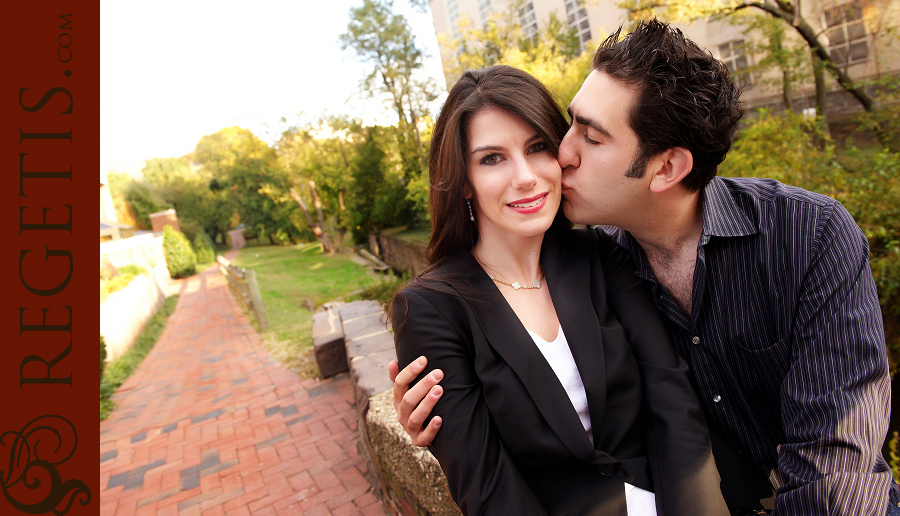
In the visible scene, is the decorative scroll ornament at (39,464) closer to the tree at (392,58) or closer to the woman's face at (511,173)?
the woman's face at (511,173)

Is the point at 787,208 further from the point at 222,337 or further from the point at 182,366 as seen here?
the point at 222,337

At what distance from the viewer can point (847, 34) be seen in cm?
1327

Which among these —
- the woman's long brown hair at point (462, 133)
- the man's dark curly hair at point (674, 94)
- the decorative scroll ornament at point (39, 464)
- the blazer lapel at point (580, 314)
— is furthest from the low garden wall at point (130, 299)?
the man's dark curly hair at point (674, 94)

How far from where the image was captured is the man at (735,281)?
4.47ft

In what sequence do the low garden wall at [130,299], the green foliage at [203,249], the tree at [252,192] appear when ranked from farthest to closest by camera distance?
the tree at [252,192]
the green foliage at [203,249]
the low garden wall at [130,299]

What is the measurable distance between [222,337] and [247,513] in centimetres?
804

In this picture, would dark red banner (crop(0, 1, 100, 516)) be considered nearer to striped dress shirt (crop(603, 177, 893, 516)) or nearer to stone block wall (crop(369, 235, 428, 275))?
striped dress shirt (crop(603, 177, 893, 516))

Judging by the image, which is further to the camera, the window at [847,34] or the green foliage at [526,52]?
the green foliage at [526,52]

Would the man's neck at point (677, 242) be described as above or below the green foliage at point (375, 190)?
below

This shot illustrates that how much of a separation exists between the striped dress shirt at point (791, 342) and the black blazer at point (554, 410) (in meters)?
0.16

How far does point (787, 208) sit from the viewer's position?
5.08 ft

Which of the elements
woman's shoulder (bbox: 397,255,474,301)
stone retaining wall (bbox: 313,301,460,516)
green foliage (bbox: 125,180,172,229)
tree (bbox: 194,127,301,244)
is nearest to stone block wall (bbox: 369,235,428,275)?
tree (bbox: 194,127,301,244)

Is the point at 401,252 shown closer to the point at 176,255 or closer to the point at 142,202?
the point at 176,255

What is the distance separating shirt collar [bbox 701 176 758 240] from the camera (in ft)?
5.19
